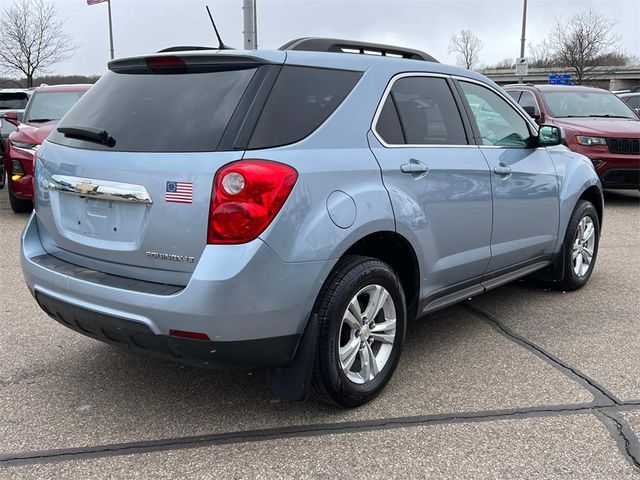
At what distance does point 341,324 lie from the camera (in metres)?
2.89

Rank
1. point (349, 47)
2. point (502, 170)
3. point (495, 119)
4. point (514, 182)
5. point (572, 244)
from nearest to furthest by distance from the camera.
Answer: point (349, 47), point (502, 170), point (514, 182), point (495, 119), point (572, 244)

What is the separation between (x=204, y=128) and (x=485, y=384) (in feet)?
6.63

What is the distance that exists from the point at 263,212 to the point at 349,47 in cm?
150

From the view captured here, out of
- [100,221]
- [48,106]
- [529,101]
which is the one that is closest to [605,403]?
[100,221]

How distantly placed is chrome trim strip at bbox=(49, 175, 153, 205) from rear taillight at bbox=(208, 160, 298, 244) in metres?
0.35

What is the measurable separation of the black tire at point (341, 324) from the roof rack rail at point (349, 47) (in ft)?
4.08

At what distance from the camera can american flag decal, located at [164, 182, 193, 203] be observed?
260cm

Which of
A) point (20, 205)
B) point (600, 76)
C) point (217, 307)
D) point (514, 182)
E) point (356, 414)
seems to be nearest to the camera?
point (217, 307)

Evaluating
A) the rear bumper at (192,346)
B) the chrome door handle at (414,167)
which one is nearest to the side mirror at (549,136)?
the chrome door handle at (414,167)

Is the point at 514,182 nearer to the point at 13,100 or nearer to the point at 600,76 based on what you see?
the point at 13,100

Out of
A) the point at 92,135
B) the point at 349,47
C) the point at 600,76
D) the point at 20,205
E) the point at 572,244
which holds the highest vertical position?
the point at 349,47

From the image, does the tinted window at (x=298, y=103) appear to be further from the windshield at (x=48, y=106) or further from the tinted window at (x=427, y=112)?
the windshield at (x=48, y=106)

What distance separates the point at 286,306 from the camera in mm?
2645

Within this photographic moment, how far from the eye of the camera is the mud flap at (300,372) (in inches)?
108
